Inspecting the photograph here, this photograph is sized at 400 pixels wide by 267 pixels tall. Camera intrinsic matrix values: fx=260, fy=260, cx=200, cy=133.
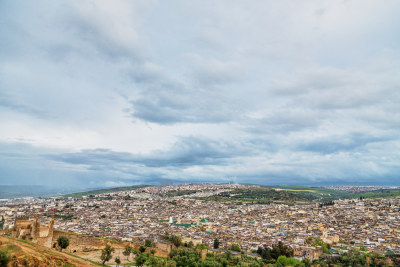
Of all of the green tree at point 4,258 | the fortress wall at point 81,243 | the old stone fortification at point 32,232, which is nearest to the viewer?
the green tree at point 4,258

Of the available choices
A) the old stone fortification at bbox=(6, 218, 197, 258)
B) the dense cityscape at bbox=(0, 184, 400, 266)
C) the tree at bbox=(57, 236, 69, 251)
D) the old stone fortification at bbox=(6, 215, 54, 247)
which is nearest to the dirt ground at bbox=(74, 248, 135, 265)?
the old stone fortification at bbox=(6, 218, 197, 258)

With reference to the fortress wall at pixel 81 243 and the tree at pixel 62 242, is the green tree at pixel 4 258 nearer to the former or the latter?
the tree at pixel 62 242

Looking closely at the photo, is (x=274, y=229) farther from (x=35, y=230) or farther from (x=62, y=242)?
(x=35, y=230)

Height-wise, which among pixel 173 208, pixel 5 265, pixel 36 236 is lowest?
pixel 173 208

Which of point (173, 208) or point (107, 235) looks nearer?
point (107, 235)

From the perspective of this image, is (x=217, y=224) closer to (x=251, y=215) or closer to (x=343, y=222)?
(x=251, y=215)

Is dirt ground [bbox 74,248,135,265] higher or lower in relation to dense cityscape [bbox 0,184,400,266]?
higher

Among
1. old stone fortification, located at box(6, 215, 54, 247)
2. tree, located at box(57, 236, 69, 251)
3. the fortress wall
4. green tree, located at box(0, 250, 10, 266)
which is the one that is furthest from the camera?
the fortress wall

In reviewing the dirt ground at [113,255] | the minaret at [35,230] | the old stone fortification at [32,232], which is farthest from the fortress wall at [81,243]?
the minaret at [35,230]

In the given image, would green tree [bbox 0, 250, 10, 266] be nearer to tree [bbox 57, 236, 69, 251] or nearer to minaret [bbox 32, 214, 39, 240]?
minaret [bbox 32, 214, 39, 240]

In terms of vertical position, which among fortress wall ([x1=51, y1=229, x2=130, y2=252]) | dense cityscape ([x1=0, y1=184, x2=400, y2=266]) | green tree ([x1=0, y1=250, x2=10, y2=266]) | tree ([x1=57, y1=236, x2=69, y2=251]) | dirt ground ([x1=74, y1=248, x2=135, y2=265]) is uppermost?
green tree ([x1=0, y1=250, x2=10, y2=266])

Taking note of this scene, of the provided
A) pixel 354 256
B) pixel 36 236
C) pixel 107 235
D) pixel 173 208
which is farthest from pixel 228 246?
pixel 173 208
